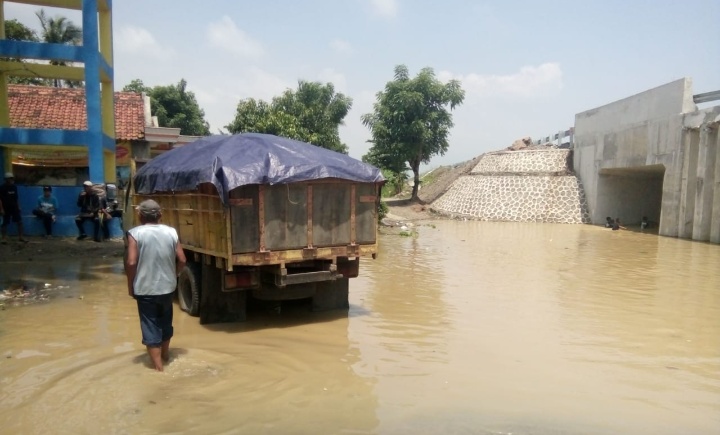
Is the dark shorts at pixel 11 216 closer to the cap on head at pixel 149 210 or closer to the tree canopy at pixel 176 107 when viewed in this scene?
the cap on head at pixel 149 210

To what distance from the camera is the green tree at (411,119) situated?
1350 inches

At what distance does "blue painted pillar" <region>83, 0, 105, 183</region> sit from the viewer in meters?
13.3

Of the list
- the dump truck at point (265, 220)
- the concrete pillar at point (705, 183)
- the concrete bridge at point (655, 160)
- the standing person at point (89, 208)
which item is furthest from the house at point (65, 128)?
the concrete bridge at point (655, 160)

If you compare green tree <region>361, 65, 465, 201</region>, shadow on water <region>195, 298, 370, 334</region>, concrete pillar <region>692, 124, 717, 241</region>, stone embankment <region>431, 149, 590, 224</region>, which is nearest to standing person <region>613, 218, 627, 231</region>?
stone embankment <region>431, 149, 590, 224</region>

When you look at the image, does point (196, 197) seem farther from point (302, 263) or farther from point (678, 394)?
A: point (678, 394)

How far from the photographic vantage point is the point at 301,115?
2670 centimetres

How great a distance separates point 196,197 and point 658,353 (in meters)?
5.87

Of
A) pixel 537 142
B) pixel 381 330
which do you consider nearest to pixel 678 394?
pixel 381 330

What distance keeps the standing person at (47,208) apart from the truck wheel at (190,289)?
7.82 meters

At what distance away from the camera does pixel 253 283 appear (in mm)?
6500

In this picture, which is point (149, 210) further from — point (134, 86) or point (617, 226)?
point (134, 86)

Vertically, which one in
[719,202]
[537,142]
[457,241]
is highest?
[537,142]

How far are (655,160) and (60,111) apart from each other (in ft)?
76.8

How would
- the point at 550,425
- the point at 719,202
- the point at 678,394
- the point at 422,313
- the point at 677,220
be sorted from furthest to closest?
the point at 677,220, the point at 719,202, the point at 422,313, the point at 678,394, the point at 550,425
